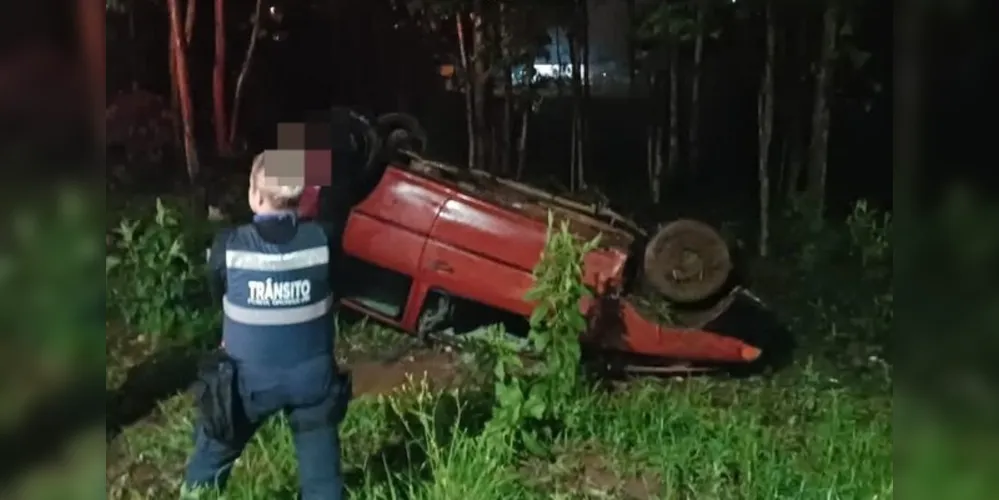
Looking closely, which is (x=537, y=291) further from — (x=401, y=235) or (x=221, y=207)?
(x=221, y=207)

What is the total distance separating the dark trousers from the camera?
127cm

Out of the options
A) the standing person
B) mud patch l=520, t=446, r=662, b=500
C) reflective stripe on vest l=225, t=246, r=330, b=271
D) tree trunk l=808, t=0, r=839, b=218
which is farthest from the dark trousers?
tree trunk l=808, t=0, r=839, b=218

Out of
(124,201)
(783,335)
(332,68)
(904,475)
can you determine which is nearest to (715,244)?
(783,335)

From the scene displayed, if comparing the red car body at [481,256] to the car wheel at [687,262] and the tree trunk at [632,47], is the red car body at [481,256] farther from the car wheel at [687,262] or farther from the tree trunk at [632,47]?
the tree trunk at [632,47]

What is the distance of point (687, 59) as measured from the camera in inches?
54.4

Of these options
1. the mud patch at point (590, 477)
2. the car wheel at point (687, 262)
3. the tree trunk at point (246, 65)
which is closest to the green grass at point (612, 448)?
the mud patch at point (590, 477)

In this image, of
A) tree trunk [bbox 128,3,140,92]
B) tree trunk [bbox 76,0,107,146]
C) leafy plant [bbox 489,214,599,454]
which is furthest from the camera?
leafy plant [bbox 489,214,599,454]

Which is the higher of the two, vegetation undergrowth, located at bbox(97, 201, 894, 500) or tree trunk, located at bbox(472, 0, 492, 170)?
tree trunk, located at bbox(472, 0, 492, 170)

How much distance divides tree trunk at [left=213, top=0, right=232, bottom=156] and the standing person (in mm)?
68

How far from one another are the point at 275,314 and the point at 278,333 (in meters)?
0.02

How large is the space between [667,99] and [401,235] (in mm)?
336

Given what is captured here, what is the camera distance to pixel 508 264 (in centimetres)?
143

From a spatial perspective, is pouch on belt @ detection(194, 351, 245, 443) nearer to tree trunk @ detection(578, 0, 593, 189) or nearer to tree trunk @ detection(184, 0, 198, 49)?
tree trunk @ detection(184, 0, 198, 49)

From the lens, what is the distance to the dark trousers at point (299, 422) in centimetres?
127
